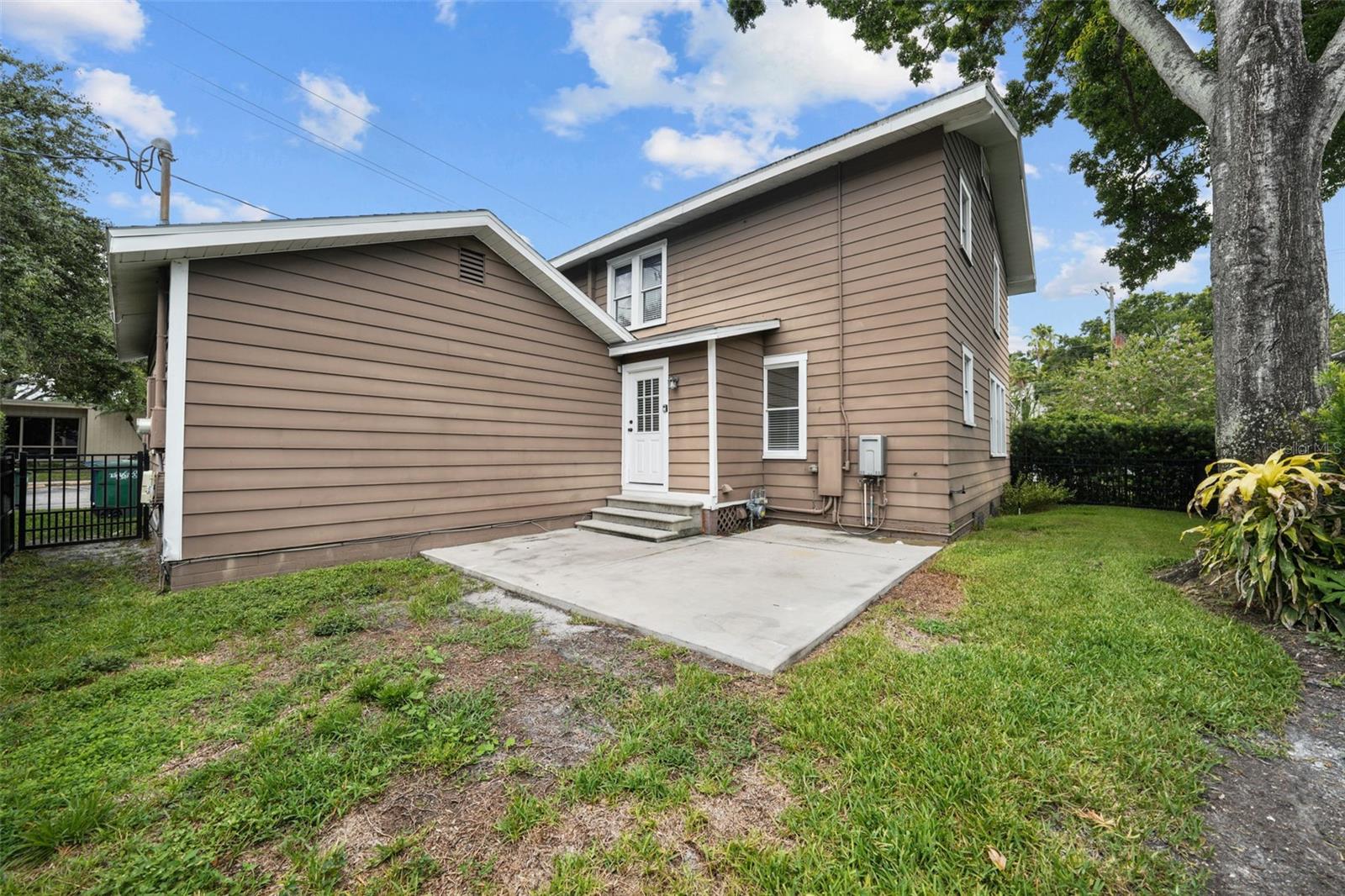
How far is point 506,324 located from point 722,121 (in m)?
8.77

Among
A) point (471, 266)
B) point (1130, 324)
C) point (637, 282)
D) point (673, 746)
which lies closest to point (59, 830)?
point (673, 746)

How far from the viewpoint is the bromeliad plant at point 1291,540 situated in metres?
3.23

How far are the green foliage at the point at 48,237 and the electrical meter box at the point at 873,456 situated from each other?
15883 millimetres

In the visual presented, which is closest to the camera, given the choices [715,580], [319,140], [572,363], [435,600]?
[435,600]

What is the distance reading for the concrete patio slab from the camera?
3.18 metres

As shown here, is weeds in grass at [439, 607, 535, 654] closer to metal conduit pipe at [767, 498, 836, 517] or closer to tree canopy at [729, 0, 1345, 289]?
metal conduit pipe at [767, 498, 836, 517]

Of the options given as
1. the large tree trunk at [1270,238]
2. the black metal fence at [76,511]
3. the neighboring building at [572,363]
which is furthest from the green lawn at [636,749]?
the black metal fence at [76,511]

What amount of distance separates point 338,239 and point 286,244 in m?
0.46

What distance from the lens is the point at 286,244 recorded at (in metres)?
4.76

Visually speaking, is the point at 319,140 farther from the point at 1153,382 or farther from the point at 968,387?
the point at 1153,382

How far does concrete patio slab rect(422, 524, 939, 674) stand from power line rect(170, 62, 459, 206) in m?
11.9

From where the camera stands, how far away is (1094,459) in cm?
1070

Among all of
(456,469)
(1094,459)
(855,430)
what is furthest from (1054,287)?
(456,469)

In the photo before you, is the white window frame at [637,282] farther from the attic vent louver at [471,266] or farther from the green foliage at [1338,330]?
the green foliage at [1338,330]
